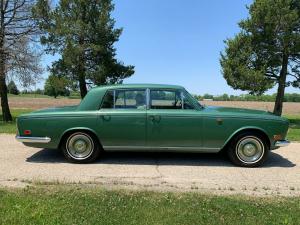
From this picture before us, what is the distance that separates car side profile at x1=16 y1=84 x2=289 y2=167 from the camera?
7227mm

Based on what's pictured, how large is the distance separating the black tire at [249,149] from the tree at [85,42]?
59.3ft

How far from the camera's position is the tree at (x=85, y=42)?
24.1m

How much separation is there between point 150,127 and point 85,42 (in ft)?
62.0

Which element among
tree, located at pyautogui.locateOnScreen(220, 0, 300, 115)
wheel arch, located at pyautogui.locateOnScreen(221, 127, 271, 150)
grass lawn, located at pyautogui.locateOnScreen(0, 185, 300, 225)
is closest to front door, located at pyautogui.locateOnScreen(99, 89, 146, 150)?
wheel arch, located at pyautogui.locateOnScreen(221, 127, 271, 150)

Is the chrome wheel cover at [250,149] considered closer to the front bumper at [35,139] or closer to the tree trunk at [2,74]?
the front bumper at [35,139]

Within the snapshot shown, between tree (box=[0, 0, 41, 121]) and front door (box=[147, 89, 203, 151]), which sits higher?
tree (box=[0, 0, 41, 121])

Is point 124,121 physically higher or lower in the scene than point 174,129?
higher

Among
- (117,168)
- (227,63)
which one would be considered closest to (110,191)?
(117,168)

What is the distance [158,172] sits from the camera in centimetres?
674

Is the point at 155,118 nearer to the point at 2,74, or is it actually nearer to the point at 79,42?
the point at 2,74

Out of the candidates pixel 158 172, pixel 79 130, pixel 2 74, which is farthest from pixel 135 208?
pixel 2 74

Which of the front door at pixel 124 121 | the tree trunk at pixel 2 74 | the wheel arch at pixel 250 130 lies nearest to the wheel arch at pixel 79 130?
the front door at pixel 124 121

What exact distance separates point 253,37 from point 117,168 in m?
18.5

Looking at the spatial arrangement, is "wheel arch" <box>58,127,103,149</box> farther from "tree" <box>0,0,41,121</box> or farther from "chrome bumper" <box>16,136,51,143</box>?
"tree" <box>0,0,41,121</box>
